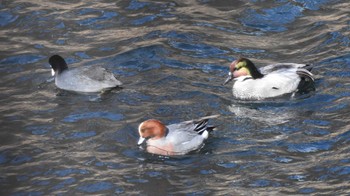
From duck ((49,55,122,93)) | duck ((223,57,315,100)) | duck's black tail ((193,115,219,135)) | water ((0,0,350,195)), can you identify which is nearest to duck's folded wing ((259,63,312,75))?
duck ((223,57,315,100))

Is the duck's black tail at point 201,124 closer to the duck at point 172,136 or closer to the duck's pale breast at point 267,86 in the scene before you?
the duck at point 172,136

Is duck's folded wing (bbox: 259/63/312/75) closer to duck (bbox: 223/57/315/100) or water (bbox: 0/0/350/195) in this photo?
duck (bbox: 223/57/315/100)

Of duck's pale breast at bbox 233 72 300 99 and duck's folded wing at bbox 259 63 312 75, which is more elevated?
duck's folded wing at bbox 259 63 312 75

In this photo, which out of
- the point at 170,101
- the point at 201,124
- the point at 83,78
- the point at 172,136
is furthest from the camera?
the point at 83,78

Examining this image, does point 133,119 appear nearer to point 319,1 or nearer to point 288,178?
point 288,178

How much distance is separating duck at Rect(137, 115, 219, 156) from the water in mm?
137

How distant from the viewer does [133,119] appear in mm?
11219

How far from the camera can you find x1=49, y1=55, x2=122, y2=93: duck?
12.4 m

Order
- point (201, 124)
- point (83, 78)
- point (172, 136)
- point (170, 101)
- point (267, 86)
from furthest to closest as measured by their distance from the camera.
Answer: point (83, 78) → point (267, 86) → point (170, 101) → point (201, 124) → point (172, 136)

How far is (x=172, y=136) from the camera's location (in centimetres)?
1020

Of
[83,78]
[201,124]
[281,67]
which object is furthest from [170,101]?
[281,67]

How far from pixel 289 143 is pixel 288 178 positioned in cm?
105

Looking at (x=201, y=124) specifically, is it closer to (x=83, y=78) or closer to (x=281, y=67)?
(x=281, y=67)

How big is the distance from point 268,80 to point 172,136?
9.04ft
